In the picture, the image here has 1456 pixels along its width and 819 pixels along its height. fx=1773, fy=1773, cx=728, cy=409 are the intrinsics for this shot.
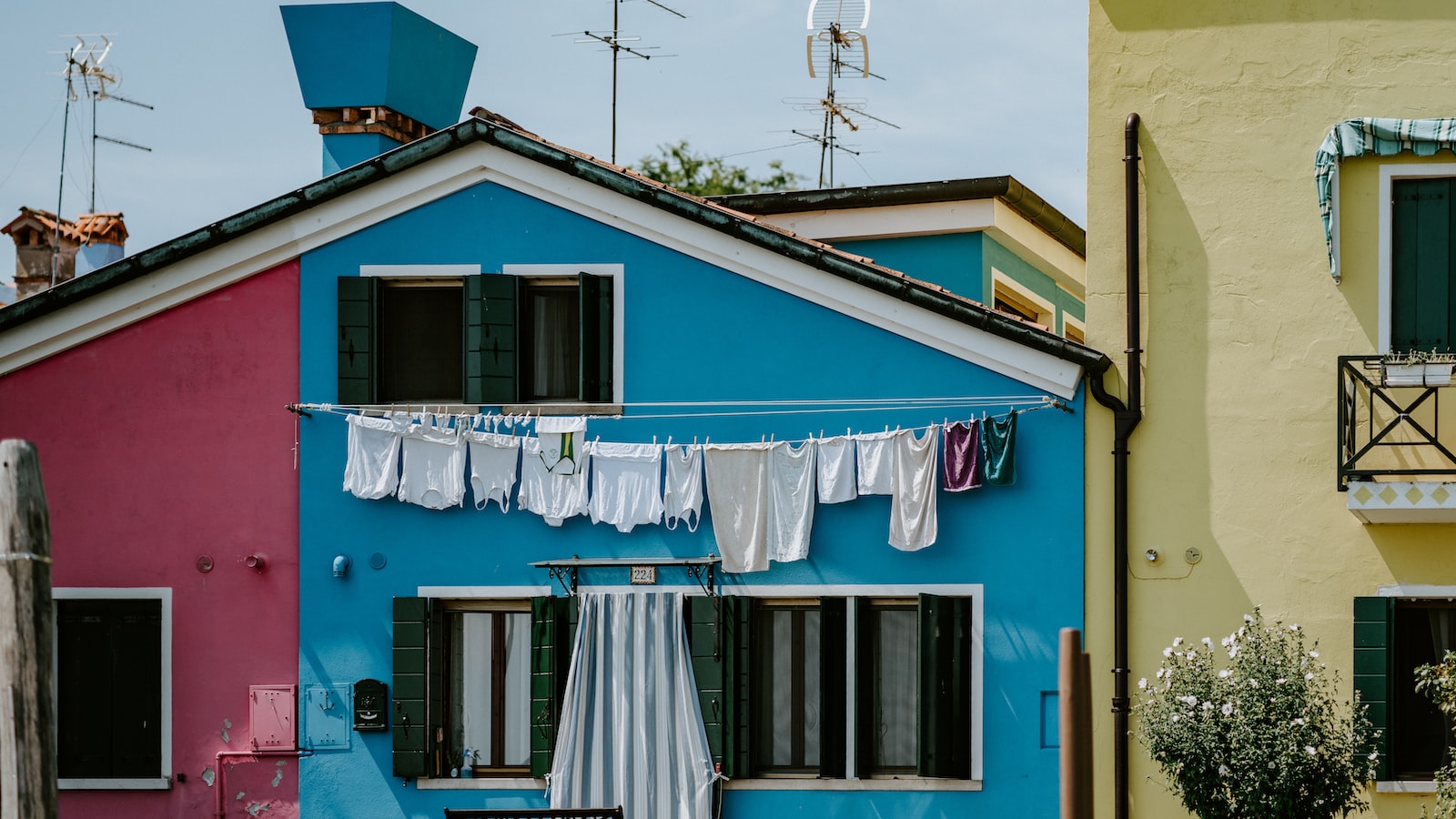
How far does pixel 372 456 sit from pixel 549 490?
149cm

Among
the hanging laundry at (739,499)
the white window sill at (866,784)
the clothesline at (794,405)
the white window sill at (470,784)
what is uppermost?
the clothesline at (794,405)

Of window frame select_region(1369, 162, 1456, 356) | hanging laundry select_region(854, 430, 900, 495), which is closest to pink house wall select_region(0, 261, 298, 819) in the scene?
hanging laundry select_region(854, 430, 900, 495)

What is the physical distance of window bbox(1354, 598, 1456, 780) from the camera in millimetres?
A: 13273

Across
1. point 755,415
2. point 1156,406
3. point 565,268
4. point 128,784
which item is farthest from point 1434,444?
point 128,784

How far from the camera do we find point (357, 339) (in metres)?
14.6

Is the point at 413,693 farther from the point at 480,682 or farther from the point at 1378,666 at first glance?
the point at 1378,666

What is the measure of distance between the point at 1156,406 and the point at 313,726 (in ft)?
23.7

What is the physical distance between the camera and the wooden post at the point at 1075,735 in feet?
27.2

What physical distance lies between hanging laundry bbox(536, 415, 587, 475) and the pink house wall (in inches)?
84.1

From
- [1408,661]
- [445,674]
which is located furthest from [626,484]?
[1408,661]

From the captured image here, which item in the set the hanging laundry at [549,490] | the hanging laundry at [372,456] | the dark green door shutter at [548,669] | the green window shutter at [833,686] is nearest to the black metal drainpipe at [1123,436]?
the green window shutter at [833,686]

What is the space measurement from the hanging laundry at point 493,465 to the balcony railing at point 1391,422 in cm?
641

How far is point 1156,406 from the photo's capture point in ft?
45.4

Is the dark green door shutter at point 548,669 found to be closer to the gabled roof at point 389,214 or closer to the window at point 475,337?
the window at point 475,337
